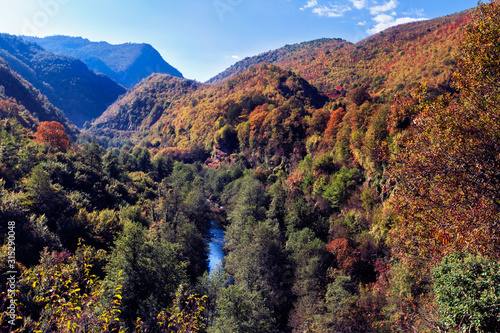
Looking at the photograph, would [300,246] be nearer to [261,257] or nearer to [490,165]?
[261,257]

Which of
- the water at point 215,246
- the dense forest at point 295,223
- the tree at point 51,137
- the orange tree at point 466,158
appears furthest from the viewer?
the tree at point 51,137

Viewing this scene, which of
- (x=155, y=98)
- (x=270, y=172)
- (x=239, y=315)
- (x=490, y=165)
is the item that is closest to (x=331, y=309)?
(x=239, y=315)

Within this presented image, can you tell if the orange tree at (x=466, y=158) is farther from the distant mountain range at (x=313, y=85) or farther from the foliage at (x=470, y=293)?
the distant mountain range at (x=313, y=85)

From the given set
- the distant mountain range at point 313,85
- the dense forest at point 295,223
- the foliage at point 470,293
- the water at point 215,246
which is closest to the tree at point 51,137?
the dense forest at point 295,223

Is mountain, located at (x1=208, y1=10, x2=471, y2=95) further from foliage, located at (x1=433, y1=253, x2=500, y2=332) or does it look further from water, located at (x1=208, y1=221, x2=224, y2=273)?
water, located at (x1=208, y1=221, x2=224, y2=273)

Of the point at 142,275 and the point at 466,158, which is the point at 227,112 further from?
the point at 466,158

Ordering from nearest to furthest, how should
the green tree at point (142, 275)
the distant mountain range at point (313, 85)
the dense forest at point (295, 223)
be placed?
the dense forest at point (295, 223) → the green tree at point (142, 275) → the distant mountain range at point (313, 85)

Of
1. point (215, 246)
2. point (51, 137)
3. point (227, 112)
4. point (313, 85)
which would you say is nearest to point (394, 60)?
point (313, 85)
